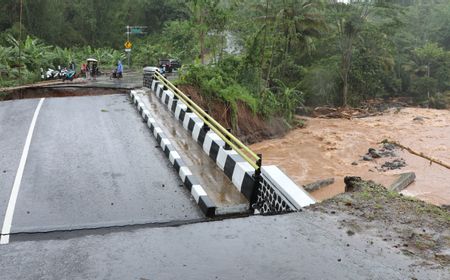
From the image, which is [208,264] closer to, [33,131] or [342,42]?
[33,131]

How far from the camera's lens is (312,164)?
22.4m

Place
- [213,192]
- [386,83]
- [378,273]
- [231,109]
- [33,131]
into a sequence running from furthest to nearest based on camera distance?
[386,83]
[231,109]
[33,131]
[213,192]
[378,273]

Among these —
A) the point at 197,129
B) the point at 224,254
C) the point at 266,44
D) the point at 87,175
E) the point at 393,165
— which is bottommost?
the point at 393,165

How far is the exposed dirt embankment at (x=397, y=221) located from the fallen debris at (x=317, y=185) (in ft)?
35.5

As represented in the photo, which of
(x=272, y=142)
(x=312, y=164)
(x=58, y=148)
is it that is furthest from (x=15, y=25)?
(x=58, y=148)

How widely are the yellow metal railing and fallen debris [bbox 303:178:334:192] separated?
3699 mm

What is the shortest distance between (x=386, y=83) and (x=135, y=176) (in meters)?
43.4

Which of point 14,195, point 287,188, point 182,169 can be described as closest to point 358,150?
point 182,169

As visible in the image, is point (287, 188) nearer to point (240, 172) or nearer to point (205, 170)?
point (240, 172)

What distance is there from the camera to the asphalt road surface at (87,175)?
6.73 meters

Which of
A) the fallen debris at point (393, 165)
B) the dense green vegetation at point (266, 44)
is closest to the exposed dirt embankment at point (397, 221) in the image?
the dense green vegetation at point (266, 44)

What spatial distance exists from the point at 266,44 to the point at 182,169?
20.3 m

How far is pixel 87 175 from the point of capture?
864 centimetres

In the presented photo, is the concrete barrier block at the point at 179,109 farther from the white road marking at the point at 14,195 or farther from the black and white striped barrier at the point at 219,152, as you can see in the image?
the white road marking at the point at 14,195
